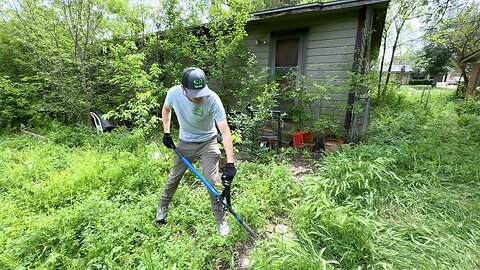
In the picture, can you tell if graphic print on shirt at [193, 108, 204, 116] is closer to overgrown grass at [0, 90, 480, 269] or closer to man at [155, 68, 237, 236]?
man at [155, 68, 237, 236]

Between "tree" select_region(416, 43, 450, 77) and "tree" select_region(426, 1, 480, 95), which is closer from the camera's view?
"tree" select_region(426, 1, 480, 95)

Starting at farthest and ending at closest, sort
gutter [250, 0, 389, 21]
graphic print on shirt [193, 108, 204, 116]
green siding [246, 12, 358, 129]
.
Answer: green siding [246, 12, 358, 129]
gutter [250, 0, 389, 21]
graphic print on shirt [193, 108, 204, 116]

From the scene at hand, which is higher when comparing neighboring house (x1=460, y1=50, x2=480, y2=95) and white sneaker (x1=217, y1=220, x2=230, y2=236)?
neighboring house (x1=460, y1=50, x2=480, y2=95)

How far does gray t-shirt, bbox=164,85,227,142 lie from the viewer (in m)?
2.12

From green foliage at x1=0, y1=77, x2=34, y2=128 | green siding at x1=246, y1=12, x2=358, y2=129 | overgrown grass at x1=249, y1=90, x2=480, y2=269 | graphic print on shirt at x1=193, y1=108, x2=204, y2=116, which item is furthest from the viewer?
green foliage at x1=0, y1=77, x2=34, y2=128

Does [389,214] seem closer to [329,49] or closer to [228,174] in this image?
[228,174]

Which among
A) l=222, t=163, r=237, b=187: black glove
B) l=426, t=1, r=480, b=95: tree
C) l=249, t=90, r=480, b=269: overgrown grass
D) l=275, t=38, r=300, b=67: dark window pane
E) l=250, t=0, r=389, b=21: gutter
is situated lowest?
l=249, t=90, r=480, b=269: overgrown grass

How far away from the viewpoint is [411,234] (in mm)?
2135

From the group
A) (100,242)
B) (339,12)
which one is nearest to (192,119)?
(100,242)

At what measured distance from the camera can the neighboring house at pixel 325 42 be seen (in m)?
4.54

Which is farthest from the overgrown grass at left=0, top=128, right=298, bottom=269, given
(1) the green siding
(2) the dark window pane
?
(2) the dark window pane

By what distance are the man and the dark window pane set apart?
13.0 feet

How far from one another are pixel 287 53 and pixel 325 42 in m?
0.92

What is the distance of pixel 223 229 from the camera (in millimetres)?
2229
